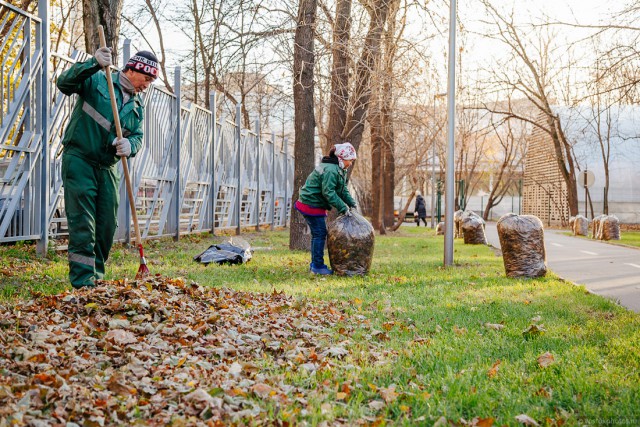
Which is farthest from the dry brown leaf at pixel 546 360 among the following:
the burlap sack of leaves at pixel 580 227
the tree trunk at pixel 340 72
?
the burlap sack of leaves at pixel 580 227

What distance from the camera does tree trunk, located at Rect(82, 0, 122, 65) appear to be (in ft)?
36.2

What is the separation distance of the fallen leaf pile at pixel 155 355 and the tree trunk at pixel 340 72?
8.73 metres

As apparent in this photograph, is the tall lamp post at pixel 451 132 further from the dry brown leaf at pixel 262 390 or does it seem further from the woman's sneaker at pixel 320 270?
the dry brown leaf at pixel 262 390

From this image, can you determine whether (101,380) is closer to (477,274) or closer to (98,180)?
(98,180)

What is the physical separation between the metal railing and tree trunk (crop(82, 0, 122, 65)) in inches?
16.5

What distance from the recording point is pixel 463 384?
3846 millimetres

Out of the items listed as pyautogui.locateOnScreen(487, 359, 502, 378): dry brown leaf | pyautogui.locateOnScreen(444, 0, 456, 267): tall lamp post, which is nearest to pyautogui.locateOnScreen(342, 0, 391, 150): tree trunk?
pyautogui.locateOnScreen(444, 0, 456, 267): tall lamp post

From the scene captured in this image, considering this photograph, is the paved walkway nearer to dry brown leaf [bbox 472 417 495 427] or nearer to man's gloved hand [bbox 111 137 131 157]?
dry brown leaf [bbox 472 417 495 427]

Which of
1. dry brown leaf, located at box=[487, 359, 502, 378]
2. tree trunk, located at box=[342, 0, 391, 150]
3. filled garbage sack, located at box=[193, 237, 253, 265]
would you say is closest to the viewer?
dry brown leaf, located at box=[487, 359, 502, 378]

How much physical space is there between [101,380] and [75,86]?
333cm

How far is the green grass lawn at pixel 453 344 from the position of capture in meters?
3.47

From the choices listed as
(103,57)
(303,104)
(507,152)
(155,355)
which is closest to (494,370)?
(155,355)

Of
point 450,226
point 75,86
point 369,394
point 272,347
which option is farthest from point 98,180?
point 450,226

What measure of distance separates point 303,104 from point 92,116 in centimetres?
709
